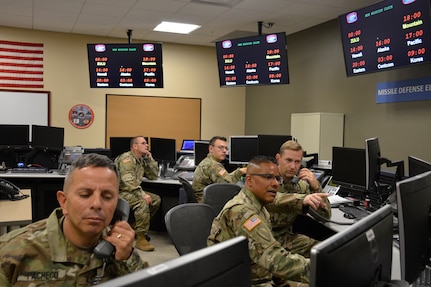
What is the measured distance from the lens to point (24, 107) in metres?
7.07

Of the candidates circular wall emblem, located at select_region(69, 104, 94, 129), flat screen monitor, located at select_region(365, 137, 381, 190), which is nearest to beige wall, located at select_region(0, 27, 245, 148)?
circular wall emblem, located at select_region(69, 104, 94, 129)

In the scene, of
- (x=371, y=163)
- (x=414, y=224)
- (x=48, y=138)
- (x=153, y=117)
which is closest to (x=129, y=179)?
(x=48, y=138)

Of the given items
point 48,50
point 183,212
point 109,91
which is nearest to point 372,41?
point 183,212

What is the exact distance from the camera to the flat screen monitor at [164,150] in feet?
18.5

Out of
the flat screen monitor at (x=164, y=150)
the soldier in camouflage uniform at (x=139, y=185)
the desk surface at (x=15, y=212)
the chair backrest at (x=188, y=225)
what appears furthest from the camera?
the flat screen monitor at (x=164, y=150)

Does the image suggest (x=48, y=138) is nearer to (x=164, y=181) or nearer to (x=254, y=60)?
(x=164, y=181)

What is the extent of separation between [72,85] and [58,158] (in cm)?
196

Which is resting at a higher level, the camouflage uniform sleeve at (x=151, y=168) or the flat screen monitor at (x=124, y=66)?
the flat screen monitor at (x=124, y=66)

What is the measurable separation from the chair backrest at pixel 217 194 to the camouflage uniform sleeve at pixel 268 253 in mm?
A: 1094

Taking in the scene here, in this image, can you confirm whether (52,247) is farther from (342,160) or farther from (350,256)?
(342,160)

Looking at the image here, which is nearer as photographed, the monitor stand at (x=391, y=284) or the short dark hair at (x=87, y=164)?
the monitor stand at (x=391, y=284)

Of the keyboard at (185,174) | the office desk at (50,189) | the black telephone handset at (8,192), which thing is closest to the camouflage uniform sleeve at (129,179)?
the office desk at (50,189)

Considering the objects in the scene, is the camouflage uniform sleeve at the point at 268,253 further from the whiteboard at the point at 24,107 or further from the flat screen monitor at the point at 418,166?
the whiteboard at the point at 24,107

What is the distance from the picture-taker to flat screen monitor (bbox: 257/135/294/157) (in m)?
4.93
